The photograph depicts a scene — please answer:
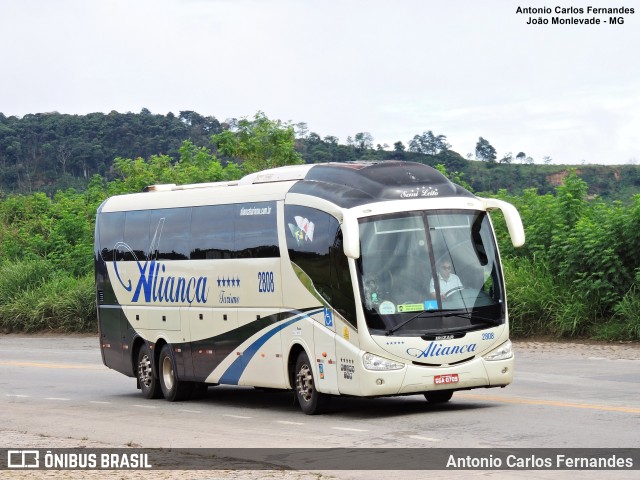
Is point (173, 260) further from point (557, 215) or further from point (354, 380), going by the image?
point (557, 215)

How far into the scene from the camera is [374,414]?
17.0 meters

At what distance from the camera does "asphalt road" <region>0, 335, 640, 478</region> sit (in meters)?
14.1

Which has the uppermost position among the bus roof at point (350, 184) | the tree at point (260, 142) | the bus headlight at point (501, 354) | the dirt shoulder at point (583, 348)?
the tree at point (260, 142)

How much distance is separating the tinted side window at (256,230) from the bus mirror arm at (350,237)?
2.20m

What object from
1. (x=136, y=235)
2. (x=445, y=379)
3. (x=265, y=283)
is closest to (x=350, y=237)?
(x=445, y=379)

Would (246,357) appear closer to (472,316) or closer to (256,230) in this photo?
(256,230)

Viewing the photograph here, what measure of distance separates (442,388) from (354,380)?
3.72 ft

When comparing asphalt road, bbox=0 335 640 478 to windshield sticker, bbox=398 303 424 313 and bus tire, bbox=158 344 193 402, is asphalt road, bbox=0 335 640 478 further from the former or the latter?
windshield sticker, bbox=398 303 424 313

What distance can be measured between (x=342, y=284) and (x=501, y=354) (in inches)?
89.9

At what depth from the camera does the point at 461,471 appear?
37.6ft

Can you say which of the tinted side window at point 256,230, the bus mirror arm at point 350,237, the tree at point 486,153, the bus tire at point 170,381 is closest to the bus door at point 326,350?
the bus mirror arm at point 350,237

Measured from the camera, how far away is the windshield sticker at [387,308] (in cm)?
1628

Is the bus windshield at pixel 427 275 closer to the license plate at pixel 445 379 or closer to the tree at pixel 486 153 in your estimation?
the license plate at pixel 445 379

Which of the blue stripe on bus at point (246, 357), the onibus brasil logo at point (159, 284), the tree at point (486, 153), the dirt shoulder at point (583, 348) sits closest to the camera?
the blue stripe on bus at point (246, 357)
